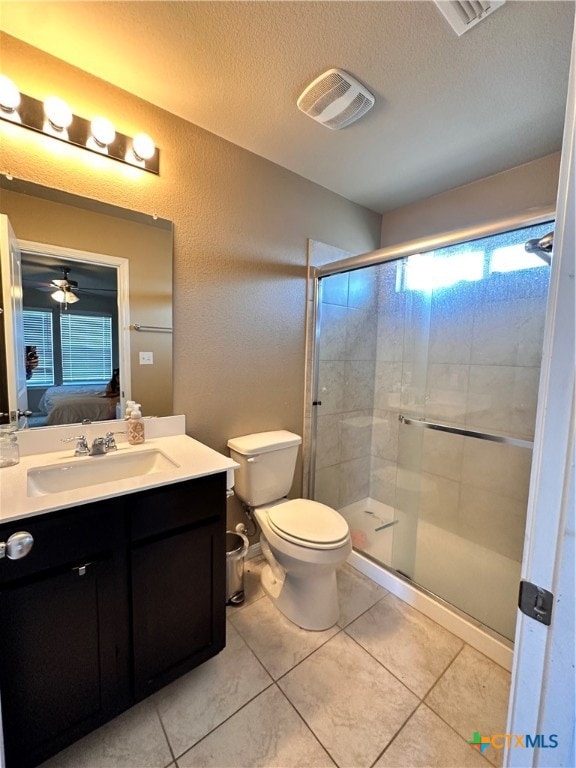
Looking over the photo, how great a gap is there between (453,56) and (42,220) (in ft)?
5.40

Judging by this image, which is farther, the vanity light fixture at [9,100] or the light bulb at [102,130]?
the light bulb at [102,130]

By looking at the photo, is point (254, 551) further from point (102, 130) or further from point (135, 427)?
point (102, 130)

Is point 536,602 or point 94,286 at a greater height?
point 94,286

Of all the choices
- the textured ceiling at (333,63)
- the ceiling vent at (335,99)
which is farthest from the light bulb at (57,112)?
the ceiling vent at (335,99)

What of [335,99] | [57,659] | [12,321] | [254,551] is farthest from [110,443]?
[335,99]

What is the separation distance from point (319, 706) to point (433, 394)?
168 cm

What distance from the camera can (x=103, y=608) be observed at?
987 millimetres

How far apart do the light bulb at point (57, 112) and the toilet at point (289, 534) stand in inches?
59.3

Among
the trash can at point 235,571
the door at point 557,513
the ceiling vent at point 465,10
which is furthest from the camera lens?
the trash can at point 235,571

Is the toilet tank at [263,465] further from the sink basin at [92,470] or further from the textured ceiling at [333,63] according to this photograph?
the textured ceiling at [333,63]

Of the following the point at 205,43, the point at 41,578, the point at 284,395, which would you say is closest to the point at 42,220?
the point at 205,43

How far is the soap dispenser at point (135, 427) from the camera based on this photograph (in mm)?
1438

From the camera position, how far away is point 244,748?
105 centimetres

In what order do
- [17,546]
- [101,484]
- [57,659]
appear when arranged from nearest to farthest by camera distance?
[17,546] → [57,659] → [101,484]
